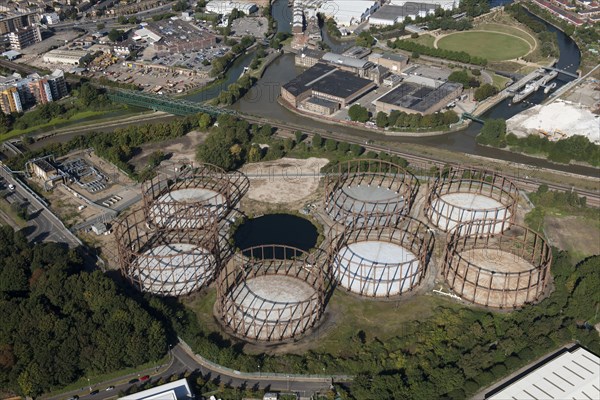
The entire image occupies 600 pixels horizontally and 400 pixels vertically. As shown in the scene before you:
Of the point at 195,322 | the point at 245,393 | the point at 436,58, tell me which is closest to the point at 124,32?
the point at 436,58

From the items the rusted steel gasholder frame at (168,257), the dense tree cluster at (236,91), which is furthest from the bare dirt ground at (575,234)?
the dense tree cluster at (236,91)

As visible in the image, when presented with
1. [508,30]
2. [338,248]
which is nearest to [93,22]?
[508,30]

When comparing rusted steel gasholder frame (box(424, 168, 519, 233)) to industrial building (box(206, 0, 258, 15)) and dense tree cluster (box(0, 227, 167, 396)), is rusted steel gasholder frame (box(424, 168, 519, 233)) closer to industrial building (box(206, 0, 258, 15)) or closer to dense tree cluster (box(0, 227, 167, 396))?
dense tree cluster (box(0, 227, 167, 396))

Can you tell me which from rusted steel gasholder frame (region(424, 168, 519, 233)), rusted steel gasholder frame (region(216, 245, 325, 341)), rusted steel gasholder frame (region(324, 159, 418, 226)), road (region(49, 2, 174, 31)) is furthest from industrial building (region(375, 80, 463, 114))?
road (region(49, 2, 174, 31))

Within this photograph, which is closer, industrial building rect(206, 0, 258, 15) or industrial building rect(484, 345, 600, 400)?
industrial building rect(484, 345, 600, 400)

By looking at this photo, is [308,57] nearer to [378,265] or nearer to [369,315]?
[378,265]

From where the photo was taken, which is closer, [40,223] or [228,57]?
[40,223]
